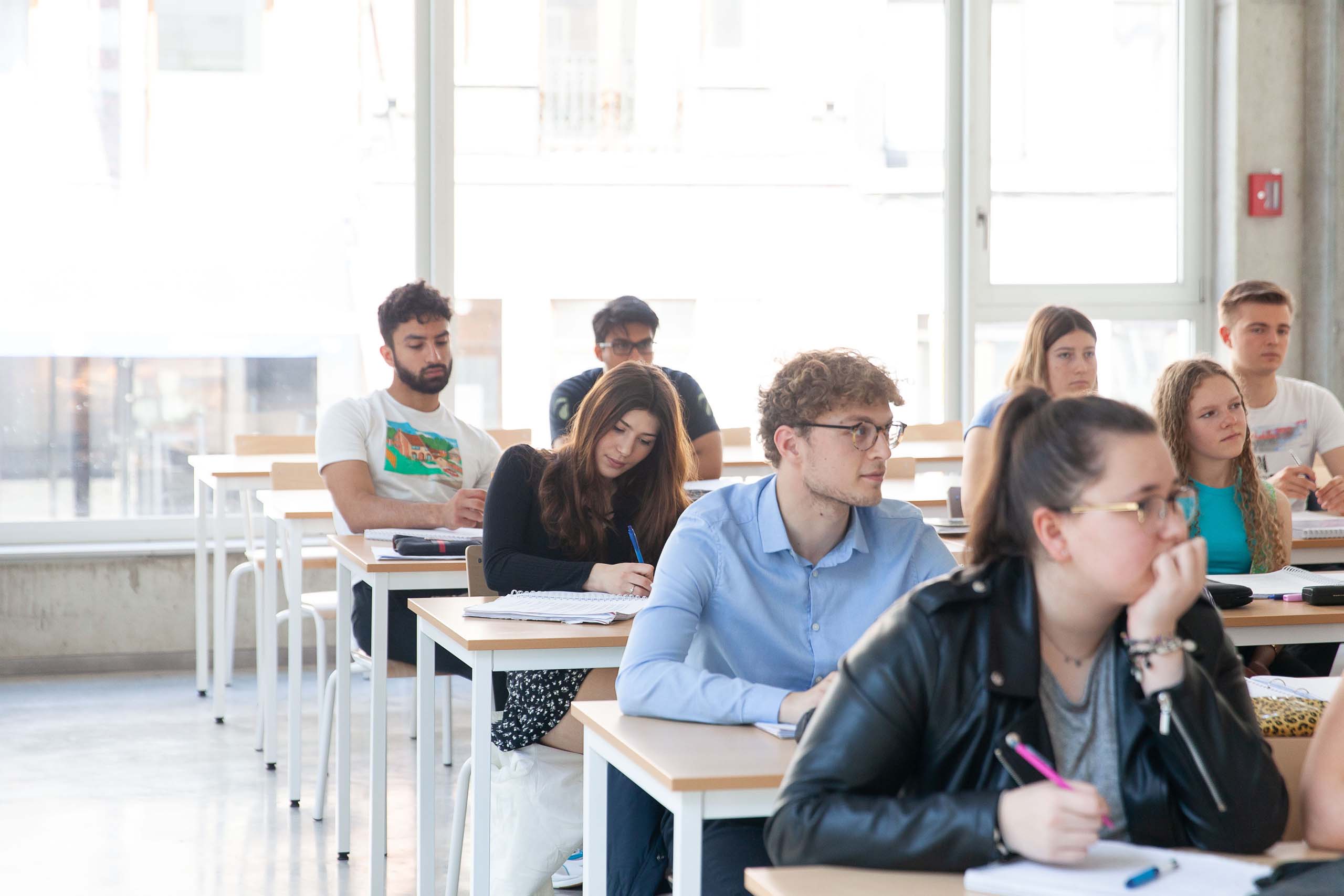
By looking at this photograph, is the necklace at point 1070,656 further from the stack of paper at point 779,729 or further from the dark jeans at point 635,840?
the dark jeans at point 635,840

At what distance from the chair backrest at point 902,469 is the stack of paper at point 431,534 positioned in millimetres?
1877

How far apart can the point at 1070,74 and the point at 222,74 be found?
3825 mm

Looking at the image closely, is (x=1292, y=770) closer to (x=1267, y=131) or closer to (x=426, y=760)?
(x=426, y=760)

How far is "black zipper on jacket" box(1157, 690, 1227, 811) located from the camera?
4.77 feet

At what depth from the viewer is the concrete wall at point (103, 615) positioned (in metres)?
5.83

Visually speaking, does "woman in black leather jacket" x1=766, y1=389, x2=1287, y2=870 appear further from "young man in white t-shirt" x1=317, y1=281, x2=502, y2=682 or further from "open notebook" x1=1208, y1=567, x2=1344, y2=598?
"young man in white t-shirt" x1=317, y1=281, x2=502, y2=682

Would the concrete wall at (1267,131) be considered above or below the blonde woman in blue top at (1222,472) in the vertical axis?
above

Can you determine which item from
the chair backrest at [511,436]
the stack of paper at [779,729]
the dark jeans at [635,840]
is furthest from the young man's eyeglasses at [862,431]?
the chair backrest at [511,436]

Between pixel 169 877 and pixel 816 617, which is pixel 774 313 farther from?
pixel 816 617

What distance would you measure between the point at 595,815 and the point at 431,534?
1.68 metres

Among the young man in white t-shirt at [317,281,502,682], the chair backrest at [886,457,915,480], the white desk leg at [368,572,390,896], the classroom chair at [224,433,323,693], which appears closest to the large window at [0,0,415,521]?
the classroom chair at [224,433,323,693]

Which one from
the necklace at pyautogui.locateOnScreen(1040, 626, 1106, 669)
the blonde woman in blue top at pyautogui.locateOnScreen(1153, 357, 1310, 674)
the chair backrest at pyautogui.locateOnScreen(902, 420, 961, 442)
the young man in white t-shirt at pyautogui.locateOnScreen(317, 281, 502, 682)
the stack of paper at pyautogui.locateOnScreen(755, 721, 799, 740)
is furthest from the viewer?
the chair backrest at pyautogui.locateOnScreen(902, 420, 961, 442)

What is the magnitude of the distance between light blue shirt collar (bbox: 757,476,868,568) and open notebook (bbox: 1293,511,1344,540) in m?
1.97

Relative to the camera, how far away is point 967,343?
22.1 ft
